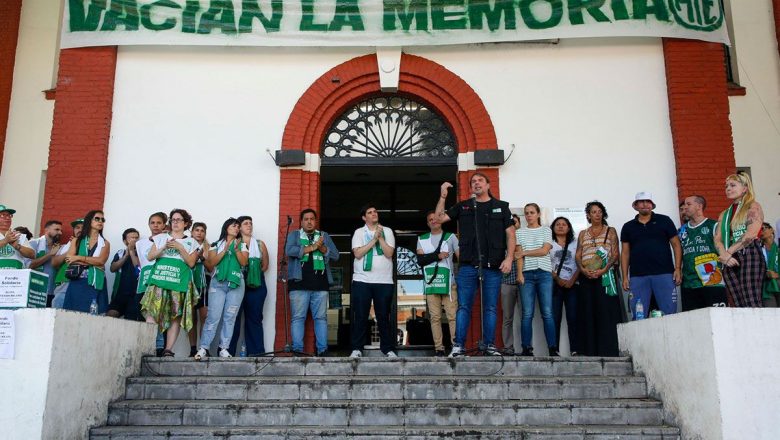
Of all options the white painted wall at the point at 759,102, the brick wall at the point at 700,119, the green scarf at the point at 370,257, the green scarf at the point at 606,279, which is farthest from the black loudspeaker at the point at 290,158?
the white painted wall at the point at 759,102

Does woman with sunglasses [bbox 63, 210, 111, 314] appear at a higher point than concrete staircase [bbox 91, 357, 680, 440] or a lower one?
higher

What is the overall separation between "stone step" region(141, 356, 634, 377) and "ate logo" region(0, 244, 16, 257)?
283 cm

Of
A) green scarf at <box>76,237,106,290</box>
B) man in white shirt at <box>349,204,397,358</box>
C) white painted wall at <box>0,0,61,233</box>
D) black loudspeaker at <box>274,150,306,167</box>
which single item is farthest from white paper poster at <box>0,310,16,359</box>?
white painted wall at <box>0,0,61,233</box>

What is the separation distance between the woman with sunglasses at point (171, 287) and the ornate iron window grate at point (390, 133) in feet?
9.26

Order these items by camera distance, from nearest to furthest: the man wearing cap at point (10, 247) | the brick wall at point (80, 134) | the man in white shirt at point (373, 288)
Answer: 1. the man wearing cap at point (10, 247)
2. the man in white shirt at point (373, 288)
3. the brick wall at point (80, 134)

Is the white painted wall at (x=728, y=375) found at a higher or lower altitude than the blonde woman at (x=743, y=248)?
lower

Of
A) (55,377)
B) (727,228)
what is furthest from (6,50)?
(727,228)

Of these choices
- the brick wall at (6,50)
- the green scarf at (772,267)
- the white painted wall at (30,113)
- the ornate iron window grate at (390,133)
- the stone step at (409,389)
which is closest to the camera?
the stone step at (409,389)

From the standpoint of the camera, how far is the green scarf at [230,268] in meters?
7.91

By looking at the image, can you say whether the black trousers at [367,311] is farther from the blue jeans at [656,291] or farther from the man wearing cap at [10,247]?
the man wearing cap at [10,247]

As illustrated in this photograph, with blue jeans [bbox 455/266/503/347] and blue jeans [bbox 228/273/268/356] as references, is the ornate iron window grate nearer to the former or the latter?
blue jeans [bbox 228/273/268/356]

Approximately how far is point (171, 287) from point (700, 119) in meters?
6.89

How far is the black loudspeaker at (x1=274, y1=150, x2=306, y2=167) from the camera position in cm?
919

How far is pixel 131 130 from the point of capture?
373 inches
